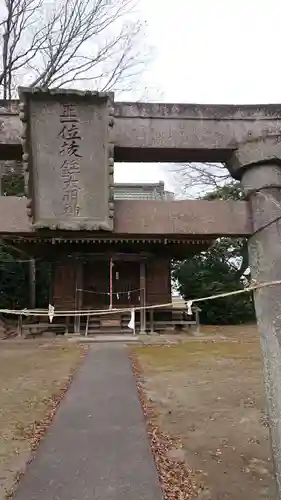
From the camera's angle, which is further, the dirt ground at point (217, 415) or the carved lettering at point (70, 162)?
the dirt ground at point (217, 415)

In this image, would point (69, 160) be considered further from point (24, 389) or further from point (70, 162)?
point (24, 389)

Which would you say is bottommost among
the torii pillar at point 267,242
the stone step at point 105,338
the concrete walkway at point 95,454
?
the concrete walkway at point 95,454

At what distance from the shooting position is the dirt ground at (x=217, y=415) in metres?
4.17

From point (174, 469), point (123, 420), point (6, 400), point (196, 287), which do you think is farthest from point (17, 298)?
point (174, 469)

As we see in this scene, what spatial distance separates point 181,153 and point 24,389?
242 inches

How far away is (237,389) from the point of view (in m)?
7.88

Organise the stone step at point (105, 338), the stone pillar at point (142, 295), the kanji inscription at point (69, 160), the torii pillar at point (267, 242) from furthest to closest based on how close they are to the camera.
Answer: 1. the stone pillar at point (142, 295)
2. the stone step at point (105, 338)
3. the kanji inscription at point (69, 160)
4. the torii pillar at point (267, 242)

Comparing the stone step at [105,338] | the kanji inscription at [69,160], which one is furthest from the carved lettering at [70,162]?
the stone step at [105,338]

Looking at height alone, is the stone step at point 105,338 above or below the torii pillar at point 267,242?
below

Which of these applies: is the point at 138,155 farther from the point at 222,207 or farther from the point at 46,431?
the point at 46,431

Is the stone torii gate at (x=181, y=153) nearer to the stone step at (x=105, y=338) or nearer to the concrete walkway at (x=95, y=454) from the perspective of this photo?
the concrete walkway at (x=95, y=454)

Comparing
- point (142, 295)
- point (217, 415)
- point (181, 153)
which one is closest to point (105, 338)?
point (142, 295)

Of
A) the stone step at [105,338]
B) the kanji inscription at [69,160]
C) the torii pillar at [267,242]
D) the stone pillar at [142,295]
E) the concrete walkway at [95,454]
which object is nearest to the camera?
the torii pillar at [267,242]

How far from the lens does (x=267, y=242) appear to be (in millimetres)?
3447
